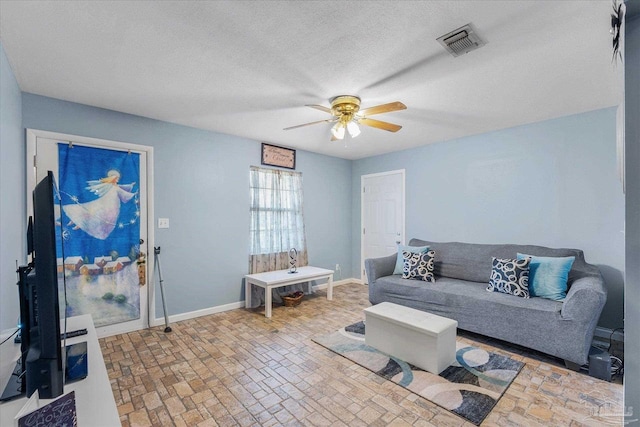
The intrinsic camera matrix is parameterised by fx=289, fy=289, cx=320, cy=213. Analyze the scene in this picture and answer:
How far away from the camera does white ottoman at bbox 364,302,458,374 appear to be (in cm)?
234

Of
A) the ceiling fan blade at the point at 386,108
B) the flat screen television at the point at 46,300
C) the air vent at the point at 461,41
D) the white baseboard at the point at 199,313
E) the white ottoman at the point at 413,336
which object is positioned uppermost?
the air vent at the point at 461,41

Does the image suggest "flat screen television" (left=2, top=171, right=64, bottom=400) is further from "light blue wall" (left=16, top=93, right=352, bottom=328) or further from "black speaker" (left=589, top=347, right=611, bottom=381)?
"black speaker" (left=589, top=347, right=611, bottom=381)

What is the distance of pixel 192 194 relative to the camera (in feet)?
12.0

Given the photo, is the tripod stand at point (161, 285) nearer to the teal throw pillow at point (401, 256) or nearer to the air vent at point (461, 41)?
the teal throw pillow at point (401, 256)

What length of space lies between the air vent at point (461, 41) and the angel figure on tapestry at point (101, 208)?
10.8 feet

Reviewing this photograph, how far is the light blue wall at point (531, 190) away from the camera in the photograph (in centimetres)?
297

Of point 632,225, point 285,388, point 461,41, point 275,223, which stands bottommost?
point 285,388

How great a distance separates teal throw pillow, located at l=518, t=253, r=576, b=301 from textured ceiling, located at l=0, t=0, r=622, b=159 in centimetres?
157

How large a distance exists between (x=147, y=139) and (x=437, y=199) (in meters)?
3.95

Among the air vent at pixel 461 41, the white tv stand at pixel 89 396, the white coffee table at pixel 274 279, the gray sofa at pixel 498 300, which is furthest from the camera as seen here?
the white coffee table at pixel 274 279

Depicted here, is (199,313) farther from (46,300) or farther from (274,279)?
(46,300)

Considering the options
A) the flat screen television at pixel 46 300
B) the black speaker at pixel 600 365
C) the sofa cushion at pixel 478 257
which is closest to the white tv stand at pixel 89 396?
the flat screen television at pixel 46 300

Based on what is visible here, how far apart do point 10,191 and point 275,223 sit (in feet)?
9.30

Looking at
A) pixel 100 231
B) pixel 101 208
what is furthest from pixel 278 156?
pixel 100 231
